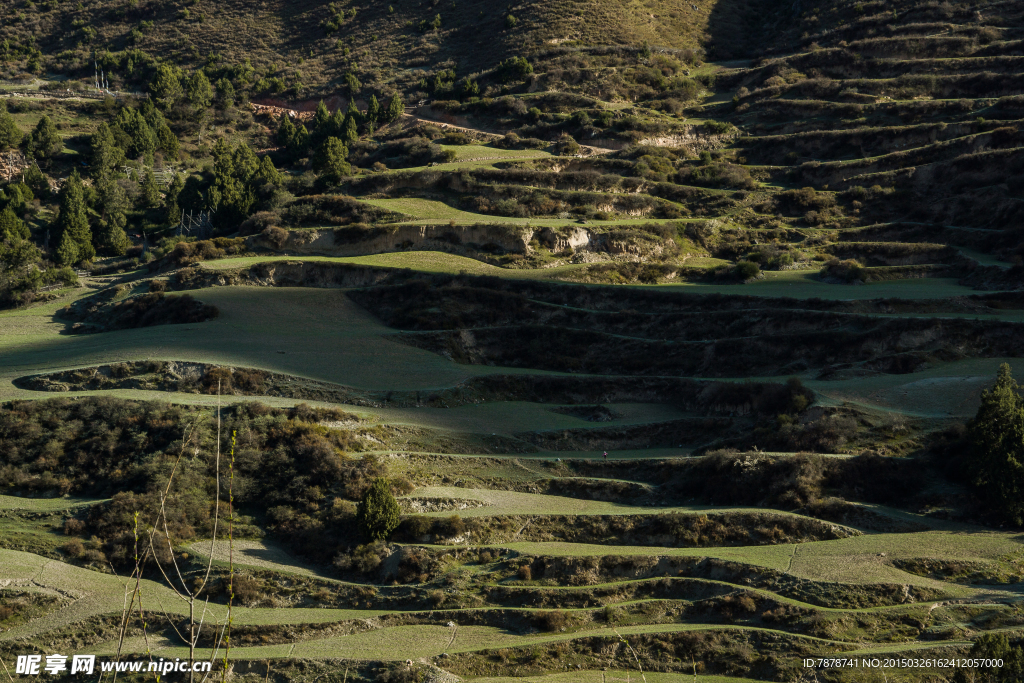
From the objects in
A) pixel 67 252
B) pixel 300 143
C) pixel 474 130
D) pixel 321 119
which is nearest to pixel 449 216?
pixel 474 130

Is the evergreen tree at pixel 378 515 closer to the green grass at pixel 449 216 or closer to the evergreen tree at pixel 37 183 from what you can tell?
the green grass at pixel 449 216

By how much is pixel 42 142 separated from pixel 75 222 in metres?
16.7

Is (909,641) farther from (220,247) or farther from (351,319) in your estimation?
(220,247)

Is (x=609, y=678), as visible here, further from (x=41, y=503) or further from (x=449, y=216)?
(x=449, y=216)

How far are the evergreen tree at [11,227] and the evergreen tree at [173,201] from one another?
911 centimetres

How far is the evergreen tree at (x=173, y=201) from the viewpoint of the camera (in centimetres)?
6228

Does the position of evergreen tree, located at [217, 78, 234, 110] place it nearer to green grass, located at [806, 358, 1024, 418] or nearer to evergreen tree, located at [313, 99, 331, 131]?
evergreen tree, located at [313, 99, 331, 131]

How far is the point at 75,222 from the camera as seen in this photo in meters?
56.8

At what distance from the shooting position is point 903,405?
30109 mm

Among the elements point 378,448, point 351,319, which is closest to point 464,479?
point 378,448

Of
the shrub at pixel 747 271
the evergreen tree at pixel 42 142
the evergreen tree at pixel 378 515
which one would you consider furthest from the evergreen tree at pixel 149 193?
the evergreen tree at pixel 378 515

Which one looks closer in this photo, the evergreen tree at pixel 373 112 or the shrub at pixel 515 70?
the evergreen tree at pixel 373 112

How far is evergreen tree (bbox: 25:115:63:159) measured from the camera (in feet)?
225

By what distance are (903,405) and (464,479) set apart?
1530cm
